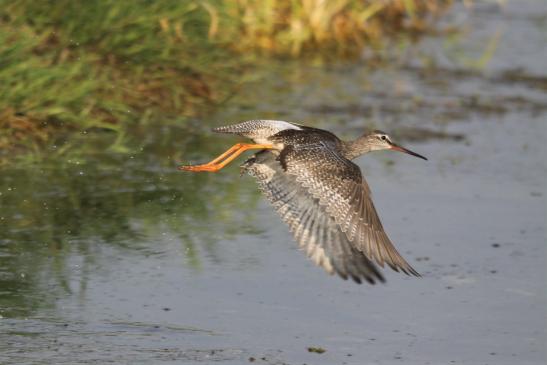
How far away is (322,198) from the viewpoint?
22.8ft

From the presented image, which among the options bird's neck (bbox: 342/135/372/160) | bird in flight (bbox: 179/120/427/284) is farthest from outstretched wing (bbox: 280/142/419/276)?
bird's neck (bbox: 342/135/372/160)

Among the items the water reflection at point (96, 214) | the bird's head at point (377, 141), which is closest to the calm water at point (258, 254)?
the water reflection at point (96, 214)

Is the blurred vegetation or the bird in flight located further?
the blurred vegetation

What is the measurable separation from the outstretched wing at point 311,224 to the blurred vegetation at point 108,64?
244cm

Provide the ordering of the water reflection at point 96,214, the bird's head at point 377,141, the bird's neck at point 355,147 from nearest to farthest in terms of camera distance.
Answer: the water reflection at point 96,214
the bird's neck at point 355,147
the bird's head at point 377,141

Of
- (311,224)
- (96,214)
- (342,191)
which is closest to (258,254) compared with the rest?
(311,224)

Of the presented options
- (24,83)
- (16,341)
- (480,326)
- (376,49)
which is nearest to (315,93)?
(376,49)

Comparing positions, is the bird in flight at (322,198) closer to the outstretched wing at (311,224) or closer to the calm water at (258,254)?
the outstretched wing at (311,224)

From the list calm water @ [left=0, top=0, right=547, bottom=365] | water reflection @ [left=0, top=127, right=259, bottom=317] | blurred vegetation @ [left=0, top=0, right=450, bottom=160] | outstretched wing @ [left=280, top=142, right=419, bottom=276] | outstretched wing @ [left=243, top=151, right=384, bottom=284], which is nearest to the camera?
calm water @ [left=0, top=0, right=547, bottom=365]

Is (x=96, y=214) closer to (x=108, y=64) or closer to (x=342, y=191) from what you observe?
(x=342, y=191)

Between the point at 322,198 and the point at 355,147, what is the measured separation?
103 cm

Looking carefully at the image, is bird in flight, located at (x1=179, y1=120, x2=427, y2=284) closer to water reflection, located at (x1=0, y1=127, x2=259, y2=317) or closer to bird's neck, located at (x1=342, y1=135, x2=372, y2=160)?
bird's neck, located at (x1=342, y1=135, x2=372, y2=160)

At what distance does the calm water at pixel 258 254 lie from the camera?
6316 mm

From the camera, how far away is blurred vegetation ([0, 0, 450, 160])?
9.21m
